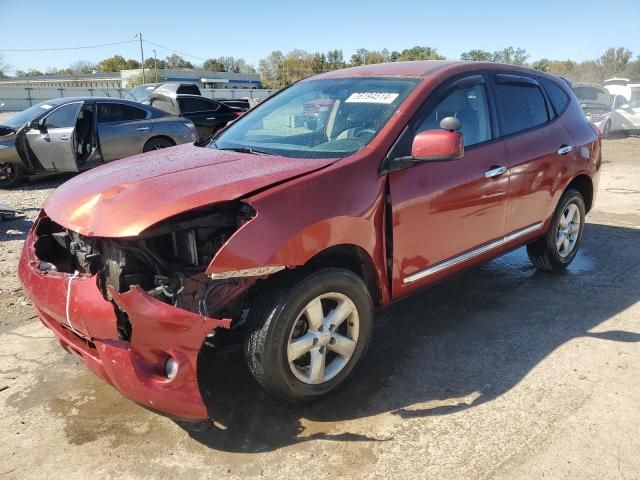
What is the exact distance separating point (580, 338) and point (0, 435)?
3.55 metres

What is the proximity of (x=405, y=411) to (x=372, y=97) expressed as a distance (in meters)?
1.92

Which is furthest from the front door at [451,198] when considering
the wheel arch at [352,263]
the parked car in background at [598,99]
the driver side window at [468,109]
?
the parked car in background at [598,99]

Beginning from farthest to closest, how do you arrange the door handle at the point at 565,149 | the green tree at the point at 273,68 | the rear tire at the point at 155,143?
the green tree at the point at 273,68
the rear tire at the point at 155,143
the door handle at the point at 565,149

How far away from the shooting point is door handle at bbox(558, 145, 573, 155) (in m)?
4.34

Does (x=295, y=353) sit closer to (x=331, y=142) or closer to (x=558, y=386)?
(x=331, y=142)

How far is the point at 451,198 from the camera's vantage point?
3322 millimetres

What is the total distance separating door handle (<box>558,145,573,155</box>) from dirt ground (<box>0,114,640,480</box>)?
1.22 m

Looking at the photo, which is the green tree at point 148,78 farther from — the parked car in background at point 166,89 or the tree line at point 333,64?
the parked car in background at point 166,89

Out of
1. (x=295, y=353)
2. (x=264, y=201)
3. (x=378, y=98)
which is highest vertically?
(x=378, y=98)

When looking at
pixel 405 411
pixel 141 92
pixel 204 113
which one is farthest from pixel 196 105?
pixel 405 411

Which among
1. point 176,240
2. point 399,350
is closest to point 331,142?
point 176,240

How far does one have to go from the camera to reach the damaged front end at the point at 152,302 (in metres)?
2.30

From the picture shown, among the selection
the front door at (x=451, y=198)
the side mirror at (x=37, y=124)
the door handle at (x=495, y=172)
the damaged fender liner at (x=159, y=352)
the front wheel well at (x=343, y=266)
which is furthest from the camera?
the side mirror at (x=37, y=124)

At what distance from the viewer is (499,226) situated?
12.5 ft
